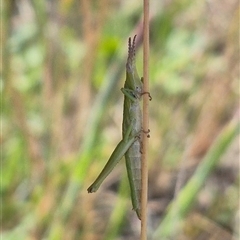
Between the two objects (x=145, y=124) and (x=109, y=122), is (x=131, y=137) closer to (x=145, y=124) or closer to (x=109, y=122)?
(x=145, y=124)

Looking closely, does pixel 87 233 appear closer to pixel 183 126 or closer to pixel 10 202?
pixel 10 202

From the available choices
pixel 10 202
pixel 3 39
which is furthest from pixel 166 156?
pixel 3 39

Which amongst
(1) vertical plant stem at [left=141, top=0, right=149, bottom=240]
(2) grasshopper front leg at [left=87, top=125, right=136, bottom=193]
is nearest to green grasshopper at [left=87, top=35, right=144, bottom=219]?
(2) grasshopper front leg at [left=87, top=125, right=136, bottom=193]

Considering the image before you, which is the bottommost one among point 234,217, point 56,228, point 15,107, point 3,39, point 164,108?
point 234,217

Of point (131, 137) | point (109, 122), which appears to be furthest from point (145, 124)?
point (109, 122)

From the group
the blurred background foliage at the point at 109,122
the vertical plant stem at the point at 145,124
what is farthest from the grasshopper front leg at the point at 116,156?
the blurred background foliage at the point at 109,122

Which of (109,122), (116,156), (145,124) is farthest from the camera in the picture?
(109,122)
